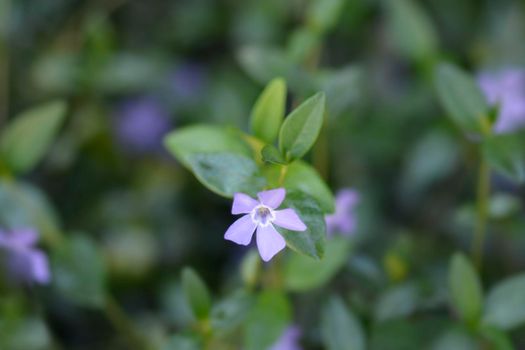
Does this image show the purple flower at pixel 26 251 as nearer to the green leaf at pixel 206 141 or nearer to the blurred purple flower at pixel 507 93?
the green leaf at pixel 206 141

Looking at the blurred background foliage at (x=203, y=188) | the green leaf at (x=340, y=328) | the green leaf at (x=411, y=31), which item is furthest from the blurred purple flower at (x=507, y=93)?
the green leaf at (x=340, y=328)

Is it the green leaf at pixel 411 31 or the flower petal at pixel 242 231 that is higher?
the green leaf at pixel 411 31

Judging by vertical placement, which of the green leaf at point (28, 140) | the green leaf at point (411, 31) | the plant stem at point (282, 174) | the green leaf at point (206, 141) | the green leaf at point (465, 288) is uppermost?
the green leaf at point (411, 31)

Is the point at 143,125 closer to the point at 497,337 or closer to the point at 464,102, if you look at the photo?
the point at 464,102

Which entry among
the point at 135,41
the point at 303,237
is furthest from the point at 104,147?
the point at 303,237

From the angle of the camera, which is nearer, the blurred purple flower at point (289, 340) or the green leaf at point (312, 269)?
the green leaf at point (312, 269)

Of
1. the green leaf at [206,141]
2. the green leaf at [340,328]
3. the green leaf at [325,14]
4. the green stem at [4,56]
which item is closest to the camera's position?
the green leaf at [206,141]

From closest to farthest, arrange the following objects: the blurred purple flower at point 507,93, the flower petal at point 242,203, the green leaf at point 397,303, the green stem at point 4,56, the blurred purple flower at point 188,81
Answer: the flower petal at point 242,203
the green leaf at point 397,303
the blurred purple flower at point 507,93
the green stem at point 4,56
the blurred purple flower at point 188,81
